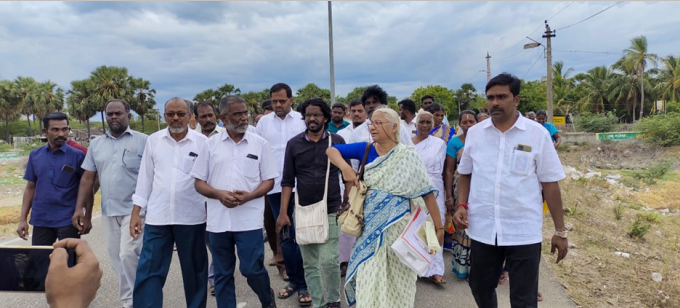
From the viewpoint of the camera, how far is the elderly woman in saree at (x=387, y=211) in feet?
9.66

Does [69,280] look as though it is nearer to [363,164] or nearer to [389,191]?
[389,191]

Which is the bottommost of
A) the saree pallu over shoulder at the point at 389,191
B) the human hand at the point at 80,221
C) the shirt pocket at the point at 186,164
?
the human hand at the point at 80,221

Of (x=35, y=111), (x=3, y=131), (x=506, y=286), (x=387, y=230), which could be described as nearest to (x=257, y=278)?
(x=387, y=230)

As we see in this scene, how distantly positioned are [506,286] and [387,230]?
2090 mm

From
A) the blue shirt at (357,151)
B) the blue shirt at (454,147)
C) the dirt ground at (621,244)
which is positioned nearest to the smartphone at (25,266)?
the blue shirt at (357,151)

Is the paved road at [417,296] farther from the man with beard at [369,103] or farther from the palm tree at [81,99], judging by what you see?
the palm tree at [81,99]

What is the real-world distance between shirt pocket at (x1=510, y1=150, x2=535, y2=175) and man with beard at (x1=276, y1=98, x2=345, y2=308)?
1570mm

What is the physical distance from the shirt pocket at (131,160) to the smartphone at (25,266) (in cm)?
262

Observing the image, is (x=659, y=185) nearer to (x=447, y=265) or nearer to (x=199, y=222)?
(x=447, y=265)

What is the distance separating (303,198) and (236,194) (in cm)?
66

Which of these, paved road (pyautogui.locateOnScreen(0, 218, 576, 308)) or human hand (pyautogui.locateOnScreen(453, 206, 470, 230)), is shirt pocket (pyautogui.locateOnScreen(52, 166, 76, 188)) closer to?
paved road (pyautogui.locateOnScreen(0, 218, 576, 308))

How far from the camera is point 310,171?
3.74 m

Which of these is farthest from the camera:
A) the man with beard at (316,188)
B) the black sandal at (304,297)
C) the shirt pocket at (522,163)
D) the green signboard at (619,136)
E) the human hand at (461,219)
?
the green signboard at (619,136)

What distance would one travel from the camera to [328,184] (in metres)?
3.75
